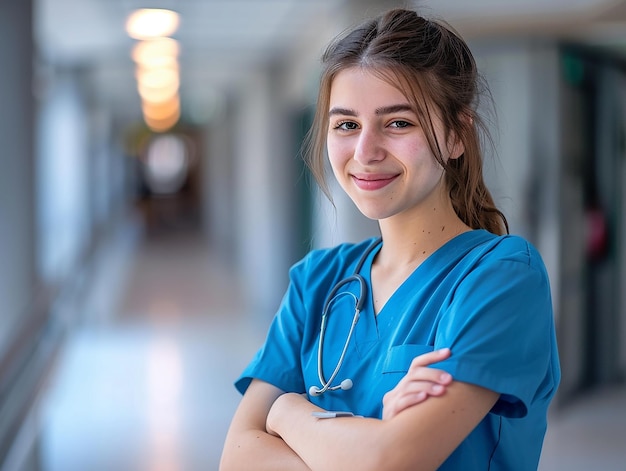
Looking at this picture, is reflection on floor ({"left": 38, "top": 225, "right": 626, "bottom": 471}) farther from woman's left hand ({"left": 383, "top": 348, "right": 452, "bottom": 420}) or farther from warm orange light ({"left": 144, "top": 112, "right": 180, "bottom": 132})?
warm orange light ({"left": 144, "top": 112, "right": 180, "bottom": 132})

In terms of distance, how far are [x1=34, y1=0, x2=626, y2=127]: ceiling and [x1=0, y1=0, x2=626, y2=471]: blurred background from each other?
0.03m

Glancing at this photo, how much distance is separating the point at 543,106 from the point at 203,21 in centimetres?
253

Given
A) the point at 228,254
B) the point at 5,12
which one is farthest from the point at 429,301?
the point at 228,254

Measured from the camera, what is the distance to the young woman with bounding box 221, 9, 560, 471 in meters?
1.19

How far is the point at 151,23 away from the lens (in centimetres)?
587

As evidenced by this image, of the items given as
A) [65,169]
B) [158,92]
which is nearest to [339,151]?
[65,169]

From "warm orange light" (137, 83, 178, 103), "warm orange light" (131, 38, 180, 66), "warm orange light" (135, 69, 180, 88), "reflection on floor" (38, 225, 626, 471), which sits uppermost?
"warm orange light" (131, 38, 180, 66)

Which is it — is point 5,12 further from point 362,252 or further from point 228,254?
point 228,254

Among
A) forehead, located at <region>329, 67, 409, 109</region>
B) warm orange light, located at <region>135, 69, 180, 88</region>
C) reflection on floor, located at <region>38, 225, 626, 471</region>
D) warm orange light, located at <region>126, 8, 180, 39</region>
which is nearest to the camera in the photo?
forehead, located at <region>329, 67, 409, 109</region>

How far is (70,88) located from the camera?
9711mm

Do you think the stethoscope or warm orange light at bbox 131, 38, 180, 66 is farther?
warm orange light at bbox 131, 38, 180, 66

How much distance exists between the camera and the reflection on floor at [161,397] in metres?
4.41

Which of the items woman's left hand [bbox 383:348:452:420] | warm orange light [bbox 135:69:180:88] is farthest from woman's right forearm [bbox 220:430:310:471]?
warm orange light [bbox 135:69:180:88]

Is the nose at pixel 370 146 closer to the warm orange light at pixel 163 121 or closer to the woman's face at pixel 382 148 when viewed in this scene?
the woman's face at pixel 382 148
